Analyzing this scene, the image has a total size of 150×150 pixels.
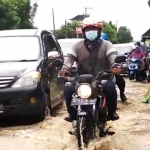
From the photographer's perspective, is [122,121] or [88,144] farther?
[122,121]

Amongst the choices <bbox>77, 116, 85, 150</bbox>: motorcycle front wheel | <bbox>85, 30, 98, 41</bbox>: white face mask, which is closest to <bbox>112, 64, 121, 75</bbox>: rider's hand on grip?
<bbox>85, 30, 98, 41</bbox>: white face mask

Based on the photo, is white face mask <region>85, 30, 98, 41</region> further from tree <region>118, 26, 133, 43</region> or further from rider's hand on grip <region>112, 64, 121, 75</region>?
tree <region>118, 26, 133, 43</region>

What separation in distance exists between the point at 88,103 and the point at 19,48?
11.5 feet

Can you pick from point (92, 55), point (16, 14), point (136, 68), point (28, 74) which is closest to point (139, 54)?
point (136, 68)

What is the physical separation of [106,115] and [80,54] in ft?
3.02

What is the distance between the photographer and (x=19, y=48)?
8.96 meters

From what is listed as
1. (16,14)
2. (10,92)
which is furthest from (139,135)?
(16,14)

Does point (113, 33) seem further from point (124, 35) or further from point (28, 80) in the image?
point (28, 80)

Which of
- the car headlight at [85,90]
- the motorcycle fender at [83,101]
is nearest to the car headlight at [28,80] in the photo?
the motorcycle fender at [83,101]

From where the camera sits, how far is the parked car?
7.76m

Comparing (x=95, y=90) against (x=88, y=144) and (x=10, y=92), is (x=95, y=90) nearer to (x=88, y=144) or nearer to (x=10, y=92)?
(x=88, y=144)

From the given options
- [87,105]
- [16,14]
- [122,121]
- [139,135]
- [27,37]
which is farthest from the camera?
[16,14]

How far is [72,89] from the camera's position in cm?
623

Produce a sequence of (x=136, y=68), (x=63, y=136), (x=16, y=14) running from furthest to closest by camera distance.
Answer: (x=16, y=14), (x=136, y=68), (x=63, y=136)
